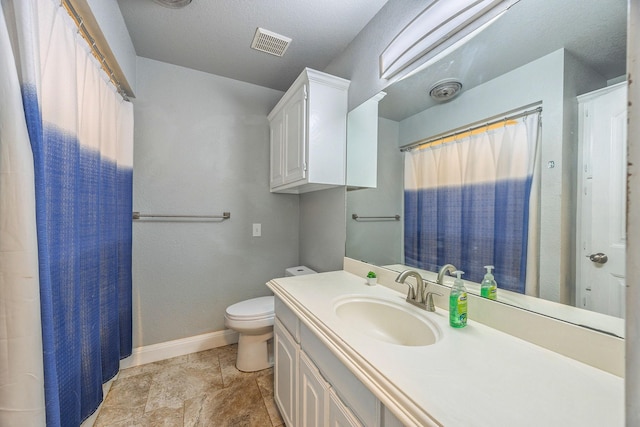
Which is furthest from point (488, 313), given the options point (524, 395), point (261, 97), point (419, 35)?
point (261, 97)

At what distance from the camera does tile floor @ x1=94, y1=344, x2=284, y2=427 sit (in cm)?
142

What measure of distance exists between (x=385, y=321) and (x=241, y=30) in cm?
198

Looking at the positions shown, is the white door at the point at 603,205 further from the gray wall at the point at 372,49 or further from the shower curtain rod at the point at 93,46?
the shower curtain rod at the point at 93,46

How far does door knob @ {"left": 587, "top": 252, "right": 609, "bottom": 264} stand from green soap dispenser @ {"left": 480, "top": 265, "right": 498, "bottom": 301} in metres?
0.28

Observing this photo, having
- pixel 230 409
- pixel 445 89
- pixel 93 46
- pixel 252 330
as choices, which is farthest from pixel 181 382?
pixel 445 89

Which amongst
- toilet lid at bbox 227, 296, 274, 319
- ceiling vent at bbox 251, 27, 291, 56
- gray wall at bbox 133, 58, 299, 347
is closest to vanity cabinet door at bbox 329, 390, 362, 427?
toilet lid at bbox 227, 296, 274, 319

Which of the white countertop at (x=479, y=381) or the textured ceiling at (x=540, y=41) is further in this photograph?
the textured ceiling at (x=540, y=41)

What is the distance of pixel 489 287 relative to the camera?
36.8 inches

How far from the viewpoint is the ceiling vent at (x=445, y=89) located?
3.57 feet

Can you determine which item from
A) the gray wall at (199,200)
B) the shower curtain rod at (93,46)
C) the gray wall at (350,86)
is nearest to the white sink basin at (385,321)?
the gray wall at (350,86)

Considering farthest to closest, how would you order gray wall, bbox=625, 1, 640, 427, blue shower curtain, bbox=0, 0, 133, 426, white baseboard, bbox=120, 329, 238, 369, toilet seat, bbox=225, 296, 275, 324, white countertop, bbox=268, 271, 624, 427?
white baseboard, bbox=120, 329, 238, 369 < toilet seat, bbox=225, 296, 275, 324 < blue shower curtain, bbox=0, 0, 133, 426 < white countertop, bbox=268, 271, 624, 427 < gray wall, bbox=625, 1, 640, 427

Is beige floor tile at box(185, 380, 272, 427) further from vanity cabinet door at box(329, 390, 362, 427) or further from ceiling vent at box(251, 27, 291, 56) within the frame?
ceiling vent at box(251, 27, 291, 56)

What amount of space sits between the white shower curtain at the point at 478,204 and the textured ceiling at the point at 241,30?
1.01m

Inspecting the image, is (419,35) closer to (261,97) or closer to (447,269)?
(447,269)
